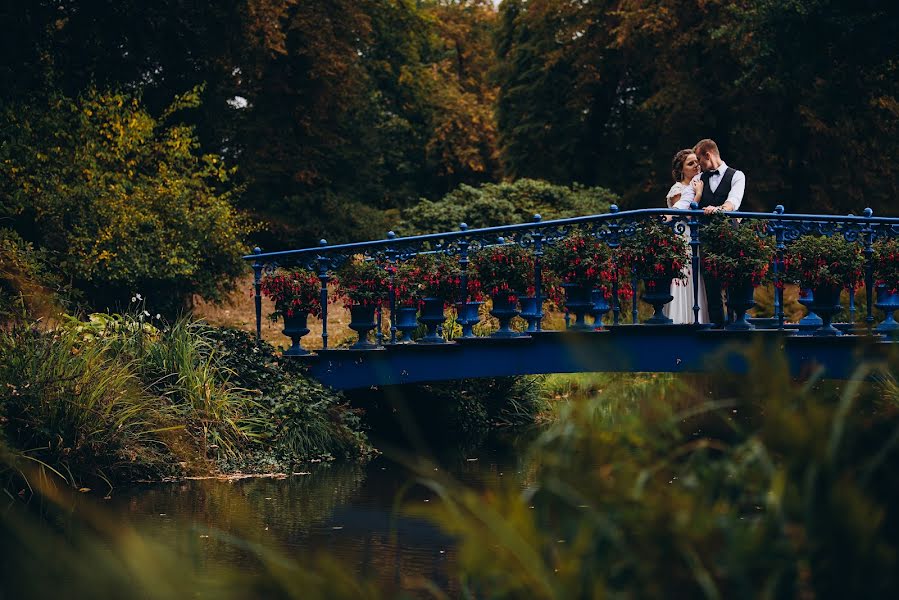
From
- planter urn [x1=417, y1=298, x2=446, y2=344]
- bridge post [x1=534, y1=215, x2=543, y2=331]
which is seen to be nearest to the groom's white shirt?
bridge post [x1=534, y1=215, x2=543, y2=331]

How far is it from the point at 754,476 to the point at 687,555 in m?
0.32

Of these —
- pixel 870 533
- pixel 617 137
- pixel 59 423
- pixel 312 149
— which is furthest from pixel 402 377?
pixel 617 137

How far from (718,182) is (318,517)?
480 cm

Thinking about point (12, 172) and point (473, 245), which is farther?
point (12, 172)

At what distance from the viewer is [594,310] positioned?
11.5 m

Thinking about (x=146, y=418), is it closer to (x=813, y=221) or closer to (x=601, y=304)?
(x=601, y=304)

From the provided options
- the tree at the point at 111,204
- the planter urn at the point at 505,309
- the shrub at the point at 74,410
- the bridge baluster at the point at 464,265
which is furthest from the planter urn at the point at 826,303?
the tree at the point at 111,204

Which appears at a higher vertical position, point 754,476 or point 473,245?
point 473,245

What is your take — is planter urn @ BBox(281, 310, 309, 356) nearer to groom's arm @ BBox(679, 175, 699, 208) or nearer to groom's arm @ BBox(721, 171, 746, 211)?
groom's arm @ BBox(679, 175, 699, 208)

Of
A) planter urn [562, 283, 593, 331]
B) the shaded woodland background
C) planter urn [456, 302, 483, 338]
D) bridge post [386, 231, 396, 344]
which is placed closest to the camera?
planter urn [562, 283, 593, 331]

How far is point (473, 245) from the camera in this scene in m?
12.1

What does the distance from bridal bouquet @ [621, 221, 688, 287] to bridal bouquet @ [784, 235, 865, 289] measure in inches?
36.0

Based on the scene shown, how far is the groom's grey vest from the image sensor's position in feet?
37.2

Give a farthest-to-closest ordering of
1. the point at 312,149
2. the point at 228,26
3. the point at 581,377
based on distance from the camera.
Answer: the point at 312,149 < the point at 228,26 < the point at 581,377
